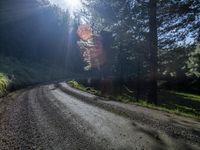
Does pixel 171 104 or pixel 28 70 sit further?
pixel 28 70

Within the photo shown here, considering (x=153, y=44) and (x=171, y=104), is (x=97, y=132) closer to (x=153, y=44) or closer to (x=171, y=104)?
(x=153, y=44)

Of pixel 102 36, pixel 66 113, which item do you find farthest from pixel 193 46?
pixel 102 36

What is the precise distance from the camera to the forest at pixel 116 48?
71.3 feet

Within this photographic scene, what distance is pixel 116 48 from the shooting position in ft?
132

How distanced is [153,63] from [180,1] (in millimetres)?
5735

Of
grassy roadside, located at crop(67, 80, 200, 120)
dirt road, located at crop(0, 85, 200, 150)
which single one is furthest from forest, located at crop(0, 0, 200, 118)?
dirt road, located at crop(0, 85, 200, 150)

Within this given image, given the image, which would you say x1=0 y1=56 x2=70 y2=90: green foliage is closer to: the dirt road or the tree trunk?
the tree trunk

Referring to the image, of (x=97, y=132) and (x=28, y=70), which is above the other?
(x=28, y=70)

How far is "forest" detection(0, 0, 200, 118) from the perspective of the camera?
855 inches

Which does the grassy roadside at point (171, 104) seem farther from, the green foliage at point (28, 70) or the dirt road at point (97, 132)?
the green foliage at point (28, 70)

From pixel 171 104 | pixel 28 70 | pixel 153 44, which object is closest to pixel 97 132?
pixel 153 44

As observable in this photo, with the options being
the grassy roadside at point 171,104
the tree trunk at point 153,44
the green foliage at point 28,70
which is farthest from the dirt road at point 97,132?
the green foliage at point 28,70

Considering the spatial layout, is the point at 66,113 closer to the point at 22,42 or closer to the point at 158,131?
the point at 158,131

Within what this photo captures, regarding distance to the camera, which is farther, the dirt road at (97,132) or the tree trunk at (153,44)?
the tree trunk at (153,44)
